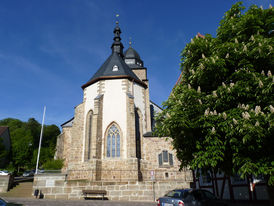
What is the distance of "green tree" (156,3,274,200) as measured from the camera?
607 centimetres

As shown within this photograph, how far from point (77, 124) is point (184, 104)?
48.3 ft

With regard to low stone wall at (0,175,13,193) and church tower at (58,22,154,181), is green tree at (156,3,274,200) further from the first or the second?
low stone wall at (0,175,13,193)

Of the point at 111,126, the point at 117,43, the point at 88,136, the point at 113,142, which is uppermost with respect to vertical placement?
the point at 117,43

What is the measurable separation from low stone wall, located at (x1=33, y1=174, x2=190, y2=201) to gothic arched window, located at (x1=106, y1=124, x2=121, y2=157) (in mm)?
4560

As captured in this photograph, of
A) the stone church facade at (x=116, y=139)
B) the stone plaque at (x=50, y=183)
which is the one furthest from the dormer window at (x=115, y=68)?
the stone plaque at (x=50, y=183)

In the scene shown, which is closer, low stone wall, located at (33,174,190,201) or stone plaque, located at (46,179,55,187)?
low stone wall, located at (33,174,190,201)

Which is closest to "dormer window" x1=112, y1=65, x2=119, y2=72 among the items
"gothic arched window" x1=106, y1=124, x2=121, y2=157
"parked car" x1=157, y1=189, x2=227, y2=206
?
"gothic arched window" x1=106, y1=124, x2=121, y2=157

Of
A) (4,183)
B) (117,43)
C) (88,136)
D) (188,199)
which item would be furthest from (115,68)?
(188,199)

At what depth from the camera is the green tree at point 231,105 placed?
6068mm

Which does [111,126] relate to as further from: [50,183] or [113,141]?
[50,183]

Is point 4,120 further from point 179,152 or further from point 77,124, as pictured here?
point 179,152

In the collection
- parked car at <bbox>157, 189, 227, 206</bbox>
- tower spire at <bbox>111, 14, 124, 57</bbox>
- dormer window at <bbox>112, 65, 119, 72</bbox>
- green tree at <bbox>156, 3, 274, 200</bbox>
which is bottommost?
parked car at <bbox>157, 189, 227, 206</bbox>

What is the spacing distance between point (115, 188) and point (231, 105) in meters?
9.00

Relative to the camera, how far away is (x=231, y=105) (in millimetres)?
7137
